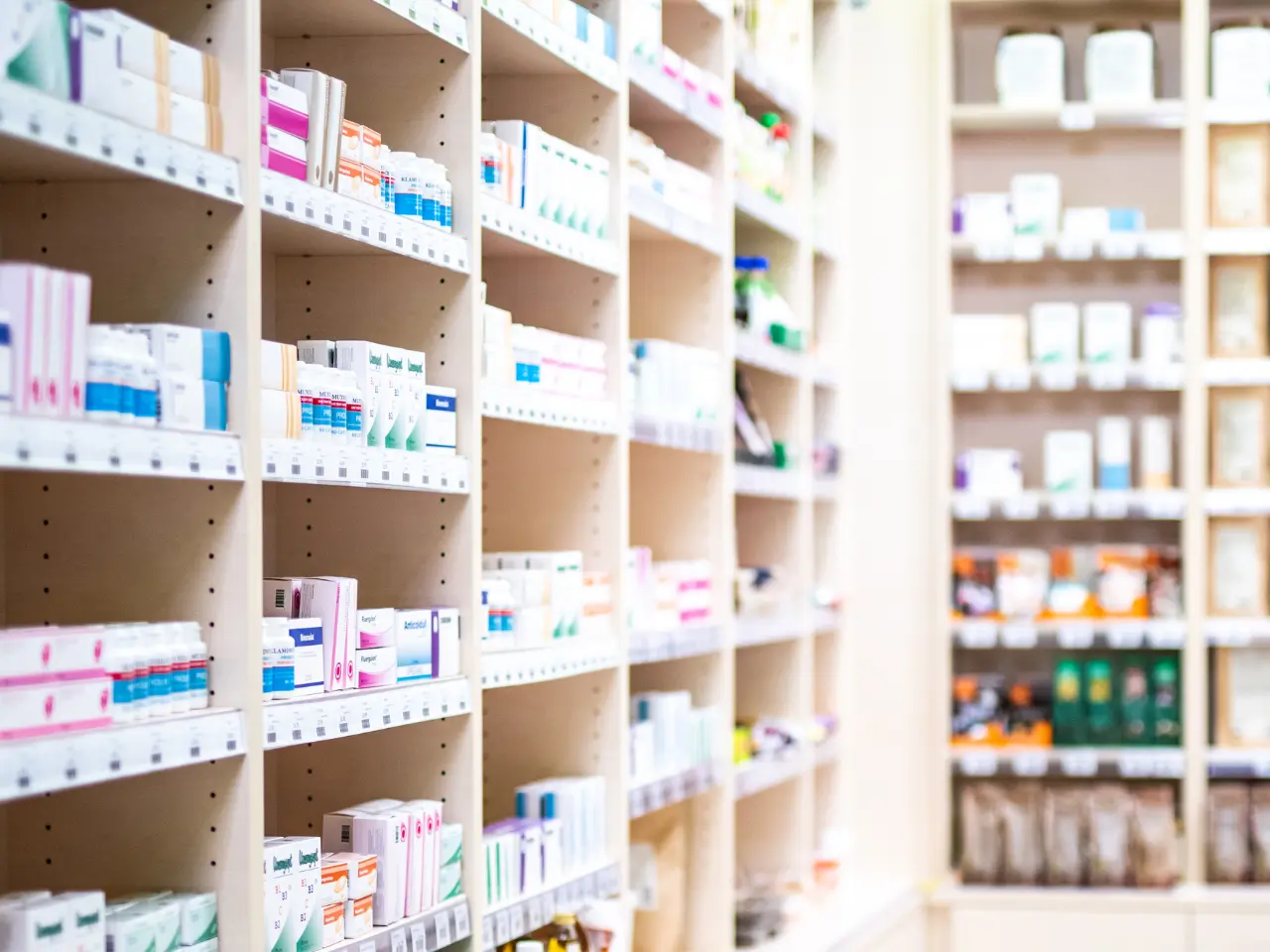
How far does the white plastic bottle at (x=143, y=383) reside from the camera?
2404 mm

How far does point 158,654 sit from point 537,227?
1555 millimetres

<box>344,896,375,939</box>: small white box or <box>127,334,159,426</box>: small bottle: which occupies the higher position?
<box>127,334,159,426</box>: small bottle

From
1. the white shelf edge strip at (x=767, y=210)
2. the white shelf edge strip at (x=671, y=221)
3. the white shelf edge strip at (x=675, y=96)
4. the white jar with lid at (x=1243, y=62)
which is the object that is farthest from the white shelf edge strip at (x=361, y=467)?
the white jar with lid at (x=1243, y=62)

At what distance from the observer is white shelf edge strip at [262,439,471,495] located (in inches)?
108

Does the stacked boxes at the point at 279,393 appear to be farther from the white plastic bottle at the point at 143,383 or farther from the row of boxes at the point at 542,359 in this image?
the row of boxes at the point at 542,359

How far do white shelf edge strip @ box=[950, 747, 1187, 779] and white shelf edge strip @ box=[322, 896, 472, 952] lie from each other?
3.30 metres

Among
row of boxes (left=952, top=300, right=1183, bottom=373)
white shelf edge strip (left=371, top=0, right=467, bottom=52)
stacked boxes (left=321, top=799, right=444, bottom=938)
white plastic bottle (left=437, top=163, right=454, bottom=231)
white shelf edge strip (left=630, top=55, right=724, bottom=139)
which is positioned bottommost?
stacked boxes (left=321, top=799, right=444, bottom=938)

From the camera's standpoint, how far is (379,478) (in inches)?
120

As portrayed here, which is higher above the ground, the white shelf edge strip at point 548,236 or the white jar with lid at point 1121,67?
the white jar with lid at point 1121,67

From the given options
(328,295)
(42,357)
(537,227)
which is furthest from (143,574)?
(537,227)

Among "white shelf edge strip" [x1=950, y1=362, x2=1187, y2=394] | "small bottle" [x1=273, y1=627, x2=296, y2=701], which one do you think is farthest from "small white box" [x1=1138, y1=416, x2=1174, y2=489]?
"small bottle" [x1=273, y1=627, x2=296, y2=701]

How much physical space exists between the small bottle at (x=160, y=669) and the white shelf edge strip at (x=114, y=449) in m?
0.24

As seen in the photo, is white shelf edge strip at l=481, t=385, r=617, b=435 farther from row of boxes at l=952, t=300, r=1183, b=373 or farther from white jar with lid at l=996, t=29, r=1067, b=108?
white jar with lid at l=996, t=29, r=1067, b=108

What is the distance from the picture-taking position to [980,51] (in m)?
6.82
